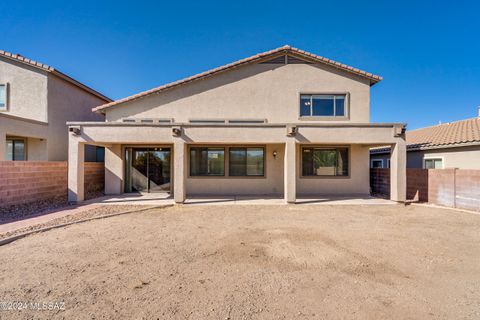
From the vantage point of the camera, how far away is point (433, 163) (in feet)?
42.7

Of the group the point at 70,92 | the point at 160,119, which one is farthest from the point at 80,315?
the point at 70,92

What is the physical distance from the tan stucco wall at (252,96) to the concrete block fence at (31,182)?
3694 mm

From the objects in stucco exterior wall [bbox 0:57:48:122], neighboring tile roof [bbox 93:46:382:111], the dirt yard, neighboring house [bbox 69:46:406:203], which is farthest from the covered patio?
stucco exterior wall [bbox 0:57:48:122]

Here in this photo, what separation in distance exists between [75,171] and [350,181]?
13.5 meters

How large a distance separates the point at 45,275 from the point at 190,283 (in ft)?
8.50

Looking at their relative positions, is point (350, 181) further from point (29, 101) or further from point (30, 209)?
point (29, 101)

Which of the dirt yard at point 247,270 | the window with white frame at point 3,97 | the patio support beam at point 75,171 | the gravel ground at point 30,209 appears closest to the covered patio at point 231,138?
the patio support beam at point 75,171

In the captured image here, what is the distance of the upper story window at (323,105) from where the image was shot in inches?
479

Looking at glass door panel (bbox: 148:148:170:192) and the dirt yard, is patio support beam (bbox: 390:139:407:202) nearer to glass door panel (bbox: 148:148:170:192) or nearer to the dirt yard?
the dirt yard

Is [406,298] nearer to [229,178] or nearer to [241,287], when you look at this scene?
[241,287]

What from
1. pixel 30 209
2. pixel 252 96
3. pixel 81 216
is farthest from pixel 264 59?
pixel 30 209

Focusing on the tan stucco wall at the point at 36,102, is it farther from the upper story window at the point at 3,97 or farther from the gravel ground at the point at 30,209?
the gravel ground at the point at 30,209

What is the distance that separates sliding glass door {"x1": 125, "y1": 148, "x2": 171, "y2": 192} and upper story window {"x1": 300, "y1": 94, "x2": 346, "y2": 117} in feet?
26.5

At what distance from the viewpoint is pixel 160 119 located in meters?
12.0
